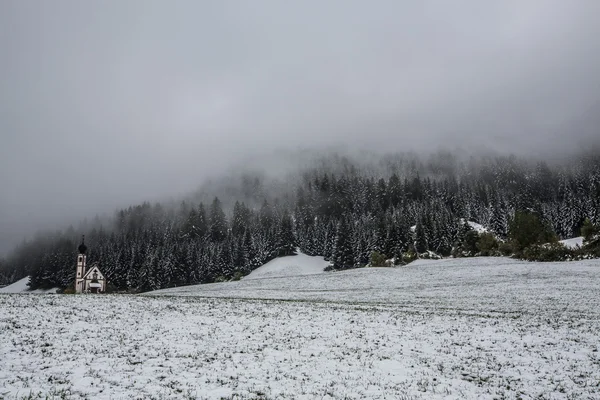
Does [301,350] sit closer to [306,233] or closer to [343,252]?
[343,252]

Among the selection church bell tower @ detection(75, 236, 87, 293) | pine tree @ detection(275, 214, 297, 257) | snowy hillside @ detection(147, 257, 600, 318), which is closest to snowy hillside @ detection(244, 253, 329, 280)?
pine tree @ detection(275, 214, 297, 257)

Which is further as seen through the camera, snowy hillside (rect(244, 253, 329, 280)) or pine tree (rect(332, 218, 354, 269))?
pine tree (rect(332, 218, 354, 269))

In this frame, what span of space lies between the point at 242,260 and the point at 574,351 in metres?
103

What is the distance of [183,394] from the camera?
11594mm

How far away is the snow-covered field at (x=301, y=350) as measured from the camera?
12352 mm

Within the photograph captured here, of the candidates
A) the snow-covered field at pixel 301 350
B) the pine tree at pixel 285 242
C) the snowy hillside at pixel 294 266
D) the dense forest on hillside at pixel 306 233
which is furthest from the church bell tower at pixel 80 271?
the snow-covered field at pixel 301 350

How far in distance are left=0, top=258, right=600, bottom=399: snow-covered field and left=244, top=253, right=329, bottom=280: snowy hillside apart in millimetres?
70492

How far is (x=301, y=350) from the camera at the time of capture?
57.0 ft

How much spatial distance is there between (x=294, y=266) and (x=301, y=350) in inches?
3519

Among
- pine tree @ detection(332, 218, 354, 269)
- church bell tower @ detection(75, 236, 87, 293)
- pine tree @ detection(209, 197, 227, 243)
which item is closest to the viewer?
church bell tower @ detection(75, 236, 87, 293)

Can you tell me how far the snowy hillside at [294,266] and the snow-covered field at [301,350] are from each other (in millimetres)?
70492

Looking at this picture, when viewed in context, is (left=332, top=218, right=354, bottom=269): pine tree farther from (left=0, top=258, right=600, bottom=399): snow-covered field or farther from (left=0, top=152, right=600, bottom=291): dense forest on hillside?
(left=0, top=258, right=600, bottom=399): snow-covered field

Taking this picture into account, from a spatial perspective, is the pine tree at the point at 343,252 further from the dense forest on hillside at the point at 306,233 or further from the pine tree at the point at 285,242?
the pine tree at the point at 285,242

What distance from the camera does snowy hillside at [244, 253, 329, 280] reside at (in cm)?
10052
